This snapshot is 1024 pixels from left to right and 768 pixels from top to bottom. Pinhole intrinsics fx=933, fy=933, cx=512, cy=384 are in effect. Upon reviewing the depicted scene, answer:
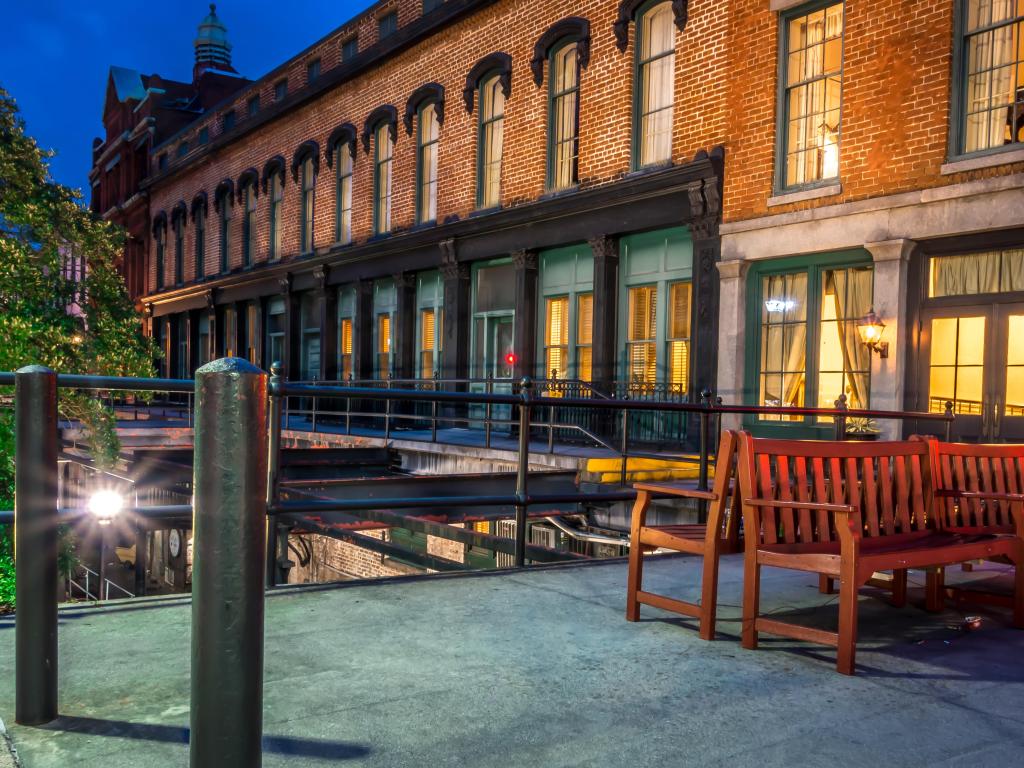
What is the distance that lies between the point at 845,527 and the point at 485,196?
1716 centimetres

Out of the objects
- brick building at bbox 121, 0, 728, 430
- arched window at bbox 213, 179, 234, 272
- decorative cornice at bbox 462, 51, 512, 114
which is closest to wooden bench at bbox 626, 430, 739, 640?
brick building at bbox 121, 0, 728, 430

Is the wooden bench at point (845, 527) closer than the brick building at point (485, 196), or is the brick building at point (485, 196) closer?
the wooden bench at point (845, 527)

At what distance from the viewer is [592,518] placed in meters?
11.8

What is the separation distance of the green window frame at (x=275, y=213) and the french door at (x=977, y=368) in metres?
20.8

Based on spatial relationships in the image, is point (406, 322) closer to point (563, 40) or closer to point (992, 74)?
point (563, 40)

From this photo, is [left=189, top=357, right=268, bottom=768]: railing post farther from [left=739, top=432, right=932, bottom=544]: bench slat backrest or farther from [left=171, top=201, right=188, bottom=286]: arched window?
[left=171, top=201, right=188, bottom=286]: arched window

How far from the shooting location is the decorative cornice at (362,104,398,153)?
76.2ft

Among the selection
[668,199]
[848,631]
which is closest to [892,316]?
[668,199]

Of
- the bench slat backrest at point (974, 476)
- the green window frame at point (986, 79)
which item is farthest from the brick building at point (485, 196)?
the bench slat backrest at point (974, 476)

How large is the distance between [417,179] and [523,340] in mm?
5842

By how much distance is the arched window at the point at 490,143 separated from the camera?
20.1 m

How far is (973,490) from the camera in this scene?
19.2 ft

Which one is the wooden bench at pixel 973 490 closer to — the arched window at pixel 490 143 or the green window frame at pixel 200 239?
the arched window at pixel 490 143

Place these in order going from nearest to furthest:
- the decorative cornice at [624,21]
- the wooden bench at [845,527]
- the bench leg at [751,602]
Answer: the wooden bench at [845,527], the bench leg at [751,602], the decorative cornice at [624,21]
